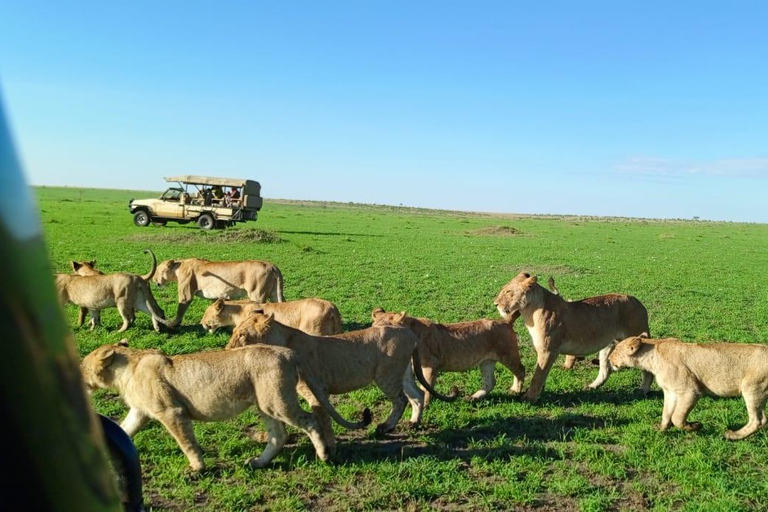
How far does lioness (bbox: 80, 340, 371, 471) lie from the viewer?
5.93 m

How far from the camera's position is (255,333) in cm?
713

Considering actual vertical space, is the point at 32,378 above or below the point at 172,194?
above

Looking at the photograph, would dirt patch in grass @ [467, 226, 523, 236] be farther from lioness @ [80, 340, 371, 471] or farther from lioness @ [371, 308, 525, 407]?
lioness @ [80, 340, 371, 471]

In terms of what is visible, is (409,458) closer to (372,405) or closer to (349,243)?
(372,405)

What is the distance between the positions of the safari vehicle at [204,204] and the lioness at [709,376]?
33.8 metres

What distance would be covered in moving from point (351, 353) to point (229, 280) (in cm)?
664

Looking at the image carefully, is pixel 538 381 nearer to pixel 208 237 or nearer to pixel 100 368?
pixel 100 368

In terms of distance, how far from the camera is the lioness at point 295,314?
30.2 ft

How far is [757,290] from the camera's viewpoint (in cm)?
2050

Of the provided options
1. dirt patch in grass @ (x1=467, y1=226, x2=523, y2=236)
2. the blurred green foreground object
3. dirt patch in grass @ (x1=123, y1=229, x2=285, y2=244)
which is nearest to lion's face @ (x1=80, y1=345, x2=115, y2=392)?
the blurred green foreground object

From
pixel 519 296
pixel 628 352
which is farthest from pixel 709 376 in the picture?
pixel 519 296

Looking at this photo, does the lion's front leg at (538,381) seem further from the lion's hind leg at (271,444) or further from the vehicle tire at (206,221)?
the vehicle tire at (206,221)

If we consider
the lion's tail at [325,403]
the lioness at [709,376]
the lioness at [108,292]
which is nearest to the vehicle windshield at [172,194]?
the lioness at [108,292]

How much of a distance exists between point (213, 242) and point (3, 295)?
30.3 m
